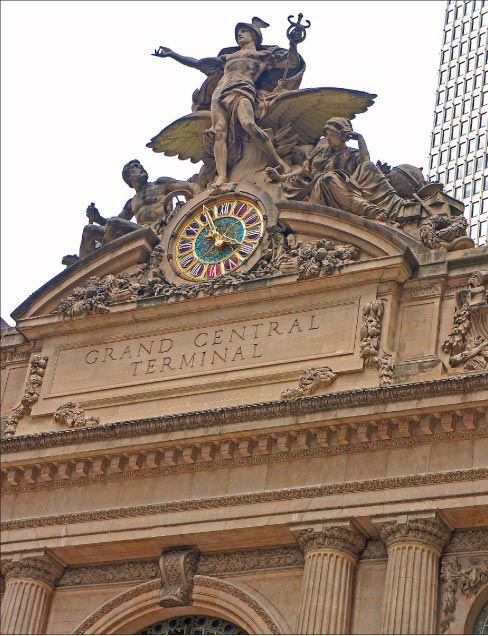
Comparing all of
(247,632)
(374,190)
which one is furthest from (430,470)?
(374,190)

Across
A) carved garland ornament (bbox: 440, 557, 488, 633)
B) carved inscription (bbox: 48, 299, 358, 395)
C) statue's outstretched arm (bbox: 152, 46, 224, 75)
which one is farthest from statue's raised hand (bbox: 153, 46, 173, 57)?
carved garland ornament (bbox: 440, 557, 488, 633)

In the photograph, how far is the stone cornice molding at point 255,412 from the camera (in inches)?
1366

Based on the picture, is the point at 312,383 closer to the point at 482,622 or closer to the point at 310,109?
the point at 482,622

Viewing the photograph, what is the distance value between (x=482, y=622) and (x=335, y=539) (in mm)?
3123

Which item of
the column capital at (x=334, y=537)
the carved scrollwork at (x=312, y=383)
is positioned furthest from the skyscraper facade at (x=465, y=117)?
the column capital at (x=334, y=537)

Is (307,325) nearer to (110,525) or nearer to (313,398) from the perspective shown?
(313,398)

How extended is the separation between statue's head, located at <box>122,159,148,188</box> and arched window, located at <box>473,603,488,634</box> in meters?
14.0

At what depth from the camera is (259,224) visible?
40.2 metres

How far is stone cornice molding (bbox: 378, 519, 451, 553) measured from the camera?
3416 cm

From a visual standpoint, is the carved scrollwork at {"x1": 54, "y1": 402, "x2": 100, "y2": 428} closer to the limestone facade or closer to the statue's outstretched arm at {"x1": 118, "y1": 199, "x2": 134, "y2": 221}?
the limestone facade

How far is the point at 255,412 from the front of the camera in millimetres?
36344

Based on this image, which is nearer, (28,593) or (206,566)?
(206,566)

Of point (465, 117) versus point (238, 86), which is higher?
point (465, 117)

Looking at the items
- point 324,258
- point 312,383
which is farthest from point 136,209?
point 312,383
